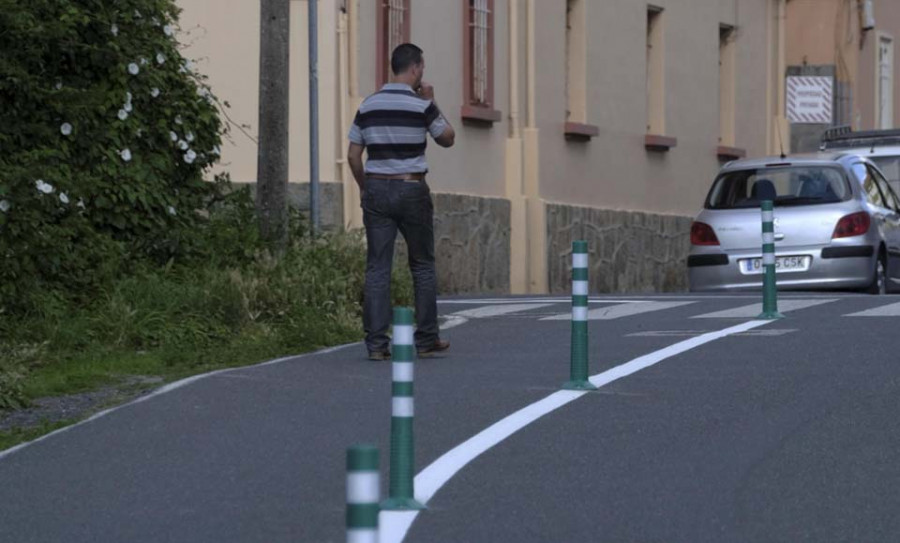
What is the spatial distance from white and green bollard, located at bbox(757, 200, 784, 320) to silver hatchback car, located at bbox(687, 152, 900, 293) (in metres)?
3.83

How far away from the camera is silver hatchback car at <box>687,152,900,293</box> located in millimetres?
19375

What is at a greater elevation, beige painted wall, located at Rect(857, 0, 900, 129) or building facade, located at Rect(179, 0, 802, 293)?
beige painted wall, located at Rect(857, 0, 900, 129)

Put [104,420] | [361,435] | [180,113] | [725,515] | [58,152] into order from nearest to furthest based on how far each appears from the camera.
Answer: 1. [725,515]
2. [361,435]
3. [104,420]
4. [58,152]
5. [180,113]

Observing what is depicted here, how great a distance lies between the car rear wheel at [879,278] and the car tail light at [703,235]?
1.44m

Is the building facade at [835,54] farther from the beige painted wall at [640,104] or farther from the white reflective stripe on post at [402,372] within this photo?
the white reflective stripe on post at [402,372]

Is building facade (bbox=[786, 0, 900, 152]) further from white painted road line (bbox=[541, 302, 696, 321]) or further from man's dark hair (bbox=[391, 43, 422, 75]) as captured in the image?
man's dark hair (bbox=[391, 43, 422, 75])

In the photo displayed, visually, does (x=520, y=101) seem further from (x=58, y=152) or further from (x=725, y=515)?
(x=725, y=515)

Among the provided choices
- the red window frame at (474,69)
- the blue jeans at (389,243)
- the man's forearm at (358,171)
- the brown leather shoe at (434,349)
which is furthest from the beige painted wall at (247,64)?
the blue jeans at (389,243)

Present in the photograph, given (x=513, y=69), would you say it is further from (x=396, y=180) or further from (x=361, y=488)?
(x=361, y=488)

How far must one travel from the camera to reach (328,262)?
15594 millimetres

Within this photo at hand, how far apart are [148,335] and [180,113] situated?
2938 millimetres

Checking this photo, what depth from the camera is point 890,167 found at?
24359 millimetres

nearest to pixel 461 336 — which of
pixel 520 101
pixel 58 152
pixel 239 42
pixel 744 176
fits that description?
pixel 58 152

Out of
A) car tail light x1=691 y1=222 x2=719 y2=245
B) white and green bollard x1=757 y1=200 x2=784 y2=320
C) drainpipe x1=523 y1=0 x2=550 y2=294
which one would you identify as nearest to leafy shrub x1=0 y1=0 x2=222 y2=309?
white and green bollard x1=757 y1=200 x2=784 y2=320
